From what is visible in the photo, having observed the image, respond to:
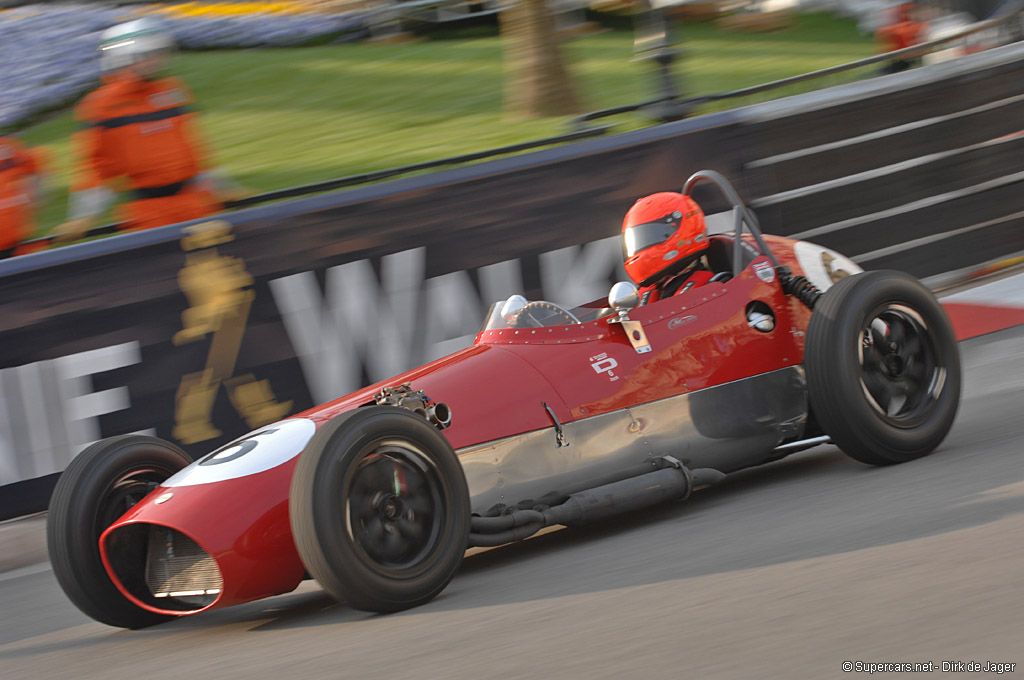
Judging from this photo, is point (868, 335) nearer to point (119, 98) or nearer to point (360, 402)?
point (360, 402)

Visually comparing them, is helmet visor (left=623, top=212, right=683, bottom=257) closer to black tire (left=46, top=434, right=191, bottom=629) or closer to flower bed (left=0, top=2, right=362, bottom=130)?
black tire (left=46, top=434, right=191, bottom=629)

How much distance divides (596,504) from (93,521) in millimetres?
1768

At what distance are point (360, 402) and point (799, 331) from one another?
1.98 meters

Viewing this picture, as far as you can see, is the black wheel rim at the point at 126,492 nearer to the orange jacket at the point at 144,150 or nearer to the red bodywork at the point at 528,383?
the red bodywork at the point at 528,383

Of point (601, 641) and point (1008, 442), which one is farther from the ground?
point (601, 641)

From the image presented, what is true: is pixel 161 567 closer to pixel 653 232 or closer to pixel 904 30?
pixel 653 232

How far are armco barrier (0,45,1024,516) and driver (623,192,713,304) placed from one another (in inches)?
73.2

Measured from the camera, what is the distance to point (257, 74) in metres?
16.1

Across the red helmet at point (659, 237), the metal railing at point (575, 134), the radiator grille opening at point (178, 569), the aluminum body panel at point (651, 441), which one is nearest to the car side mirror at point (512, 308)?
the aluminum body panel at point (651, 441)

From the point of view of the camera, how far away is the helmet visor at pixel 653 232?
18.1 feet

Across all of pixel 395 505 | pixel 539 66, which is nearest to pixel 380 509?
pixel 395 505

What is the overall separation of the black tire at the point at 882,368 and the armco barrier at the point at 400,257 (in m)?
2.63

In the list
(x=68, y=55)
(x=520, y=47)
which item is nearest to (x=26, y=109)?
(x=68, y=55)

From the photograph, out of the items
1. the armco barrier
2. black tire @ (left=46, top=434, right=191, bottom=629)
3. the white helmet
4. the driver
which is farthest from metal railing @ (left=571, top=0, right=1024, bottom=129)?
black tire @ (left=46, top=434, right=191, bottom=629)
